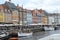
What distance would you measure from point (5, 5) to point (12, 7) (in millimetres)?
704

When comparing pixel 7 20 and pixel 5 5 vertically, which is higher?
pixel 5 5

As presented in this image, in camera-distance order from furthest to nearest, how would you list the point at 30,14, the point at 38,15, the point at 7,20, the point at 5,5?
the point at 38,15 → the point at 30,14 → the point at 5,5 → the point at 7,20

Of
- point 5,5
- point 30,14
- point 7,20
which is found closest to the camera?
point 7,20

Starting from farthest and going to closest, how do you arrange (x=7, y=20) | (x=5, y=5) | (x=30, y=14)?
1. (x=30, y=14)
2. (x=5, y=5)
3. (x=7, y=20)

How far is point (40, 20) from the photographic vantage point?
67.5ft

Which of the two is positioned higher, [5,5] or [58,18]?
[5,5]

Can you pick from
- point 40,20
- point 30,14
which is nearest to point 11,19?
point 30,14

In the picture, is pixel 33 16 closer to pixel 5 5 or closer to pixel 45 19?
pixel 45 19

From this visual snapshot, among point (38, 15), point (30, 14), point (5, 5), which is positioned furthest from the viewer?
point (38, 15)

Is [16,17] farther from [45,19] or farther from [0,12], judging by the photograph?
[45,19]

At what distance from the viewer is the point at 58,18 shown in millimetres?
20781

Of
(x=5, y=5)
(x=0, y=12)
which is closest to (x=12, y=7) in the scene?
(x=5, y=5)

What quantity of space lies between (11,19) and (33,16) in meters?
4.79

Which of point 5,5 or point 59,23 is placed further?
point 59,23
